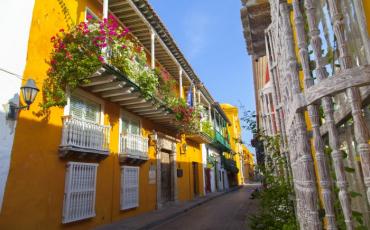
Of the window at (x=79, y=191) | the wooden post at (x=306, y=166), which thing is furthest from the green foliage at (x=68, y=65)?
the wooden post at (x=306, y=166)

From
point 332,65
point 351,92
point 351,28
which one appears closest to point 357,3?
point 351,28

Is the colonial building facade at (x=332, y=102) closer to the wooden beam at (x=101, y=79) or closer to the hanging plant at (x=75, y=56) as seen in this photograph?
the hanging plant at (x=75, y=56)

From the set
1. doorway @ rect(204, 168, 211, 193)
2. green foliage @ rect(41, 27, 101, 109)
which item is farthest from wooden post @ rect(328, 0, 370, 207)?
doorway @ rect(204, 168, 211, 193)

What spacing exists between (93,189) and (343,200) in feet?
25.4

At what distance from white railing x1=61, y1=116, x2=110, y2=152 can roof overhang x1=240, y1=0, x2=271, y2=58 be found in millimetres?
4913

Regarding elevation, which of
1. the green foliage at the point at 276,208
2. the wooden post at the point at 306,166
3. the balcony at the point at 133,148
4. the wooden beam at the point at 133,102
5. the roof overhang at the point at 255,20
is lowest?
the green foliage at the point at 276,208

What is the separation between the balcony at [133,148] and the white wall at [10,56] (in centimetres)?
429

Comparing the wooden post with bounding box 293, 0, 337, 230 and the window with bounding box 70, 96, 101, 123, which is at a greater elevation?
the window with bounding box 70, 96, 101, 123

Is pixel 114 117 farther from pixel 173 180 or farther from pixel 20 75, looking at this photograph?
pixel 173 180

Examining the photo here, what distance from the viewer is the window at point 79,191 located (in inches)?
278

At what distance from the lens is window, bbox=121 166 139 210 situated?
9.70 m

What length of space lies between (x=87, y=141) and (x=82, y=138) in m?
0.18

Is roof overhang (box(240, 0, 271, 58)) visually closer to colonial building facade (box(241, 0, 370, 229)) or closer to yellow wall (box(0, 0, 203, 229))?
colonial building facade (box(241, 0, 370, 229))

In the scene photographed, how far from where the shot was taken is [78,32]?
7426mm
